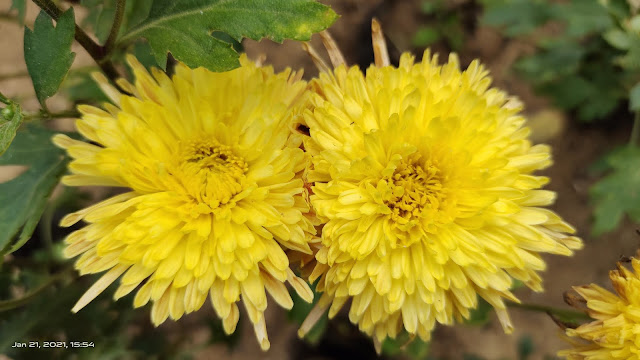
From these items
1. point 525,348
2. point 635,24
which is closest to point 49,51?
point 635,24

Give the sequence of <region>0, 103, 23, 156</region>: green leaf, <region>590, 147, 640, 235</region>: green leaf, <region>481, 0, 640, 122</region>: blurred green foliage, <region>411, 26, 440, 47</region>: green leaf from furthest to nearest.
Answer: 1. <region>411, 26, 440, 47</region>: green leaf
2. <region>481, 0, 640, 122</region>: blurred green foliage
3. <region>590, 147, 640, 235</region>: green leaf
4. <region>0, 103, 23, 156</region>: green leaf

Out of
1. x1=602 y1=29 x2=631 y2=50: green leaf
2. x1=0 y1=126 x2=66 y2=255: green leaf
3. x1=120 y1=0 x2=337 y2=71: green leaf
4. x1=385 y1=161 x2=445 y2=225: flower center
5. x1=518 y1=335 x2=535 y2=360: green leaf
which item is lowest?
x1=518 y1=335 x2=535 y2=360: green leaf

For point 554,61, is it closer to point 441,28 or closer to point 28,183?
point 441,28

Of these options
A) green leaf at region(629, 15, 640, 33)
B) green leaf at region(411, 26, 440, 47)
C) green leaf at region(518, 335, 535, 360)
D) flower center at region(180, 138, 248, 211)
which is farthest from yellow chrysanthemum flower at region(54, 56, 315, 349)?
green leaf at region(411, 26, 440, 47)

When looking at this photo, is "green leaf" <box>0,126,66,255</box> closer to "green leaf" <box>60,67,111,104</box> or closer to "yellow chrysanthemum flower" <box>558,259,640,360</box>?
"green leaf" <box>60,67,111,104</box>

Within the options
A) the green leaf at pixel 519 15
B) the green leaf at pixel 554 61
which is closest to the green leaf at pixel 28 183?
the green leaf at pixel 519 15

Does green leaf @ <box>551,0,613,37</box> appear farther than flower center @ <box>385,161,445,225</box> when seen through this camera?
Yes
